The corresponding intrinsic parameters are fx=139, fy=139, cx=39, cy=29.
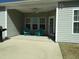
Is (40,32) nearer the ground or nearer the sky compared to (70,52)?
nearer the sky

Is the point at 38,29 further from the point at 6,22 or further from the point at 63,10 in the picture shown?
the point at 63,10

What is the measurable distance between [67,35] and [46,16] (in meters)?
7.31

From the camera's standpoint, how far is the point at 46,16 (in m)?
18.3

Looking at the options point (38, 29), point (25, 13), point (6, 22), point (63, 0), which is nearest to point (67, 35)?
point (63, 0)

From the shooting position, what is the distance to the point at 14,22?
53.1 feet

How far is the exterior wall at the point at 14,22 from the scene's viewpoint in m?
14.8

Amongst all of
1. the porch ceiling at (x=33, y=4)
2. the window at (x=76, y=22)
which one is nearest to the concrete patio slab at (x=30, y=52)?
the window at (x=76, y=22)

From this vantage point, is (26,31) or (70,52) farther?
(26,31)

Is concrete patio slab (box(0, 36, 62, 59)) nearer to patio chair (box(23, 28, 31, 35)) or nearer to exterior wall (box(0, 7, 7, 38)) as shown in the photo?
exterior wall (box(0, 7, 7, 38))

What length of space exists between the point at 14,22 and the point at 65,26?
6913 mm

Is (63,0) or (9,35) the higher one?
(63,0)

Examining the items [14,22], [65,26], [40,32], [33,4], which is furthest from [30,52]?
[40,32]

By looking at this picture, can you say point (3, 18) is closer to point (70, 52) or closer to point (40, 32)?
point (40, 32)

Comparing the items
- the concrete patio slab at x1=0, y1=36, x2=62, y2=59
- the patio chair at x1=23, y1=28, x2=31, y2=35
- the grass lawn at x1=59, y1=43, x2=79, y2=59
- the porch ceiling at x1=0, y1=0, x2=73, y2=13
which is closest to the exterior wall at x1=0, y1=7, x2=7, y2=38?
the porch ceiling at x1=0, y1=0, x2=73, y2=13
